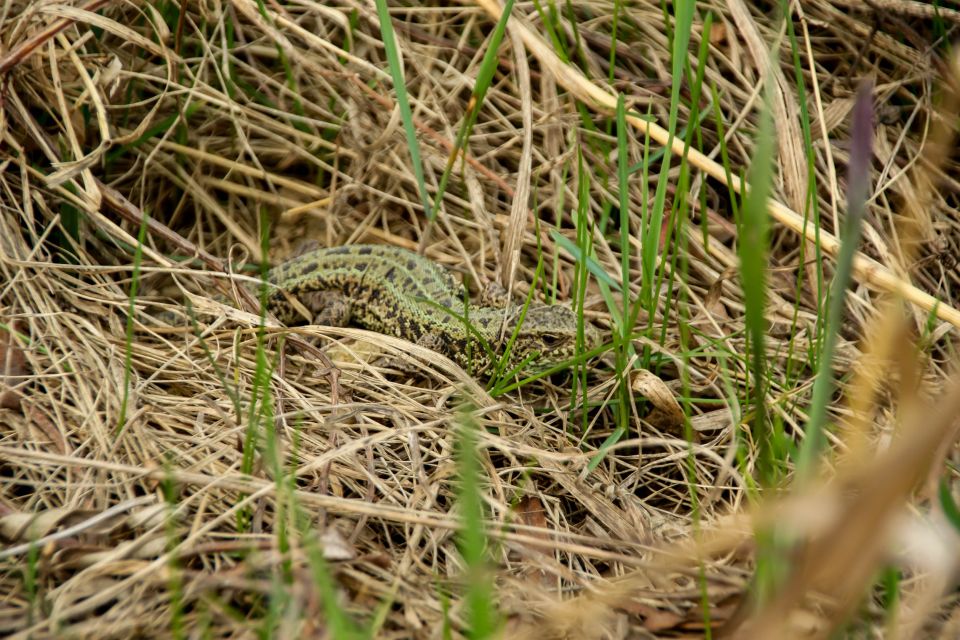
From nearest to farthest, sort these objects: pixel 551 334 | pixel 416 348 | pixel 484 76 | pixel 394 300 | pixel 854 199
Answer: pixel 854 199 < pixel 484 76 < pixel 416 348 < pixel 551 334 < pixel 394 300

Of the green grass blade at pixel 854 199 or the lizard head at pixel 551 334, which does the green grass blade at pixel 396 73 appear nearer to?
the lizard head at pixel 551 334

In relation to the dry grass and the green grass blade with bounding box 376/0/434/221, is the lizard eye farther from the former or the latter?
the green grass blade with bounding box 376/0/434/221

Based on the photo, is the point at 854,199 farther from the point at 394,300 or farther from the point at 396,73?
the point at 394,300

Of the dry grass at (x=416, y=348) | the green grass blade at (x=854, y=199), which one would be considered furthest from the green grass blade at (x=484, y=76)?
the green grass blade at (x=854, y=199)

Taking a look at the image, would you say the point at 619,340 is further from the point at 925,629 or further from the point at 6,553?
the point at 6,553

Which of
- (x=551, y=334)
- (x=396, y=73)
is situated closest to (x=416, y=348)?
(x=551, y=334)

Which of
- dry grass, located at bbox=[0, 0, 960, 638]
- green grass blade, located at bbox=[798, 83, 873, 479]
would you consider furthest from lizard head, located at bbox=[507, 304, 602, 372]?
green grass blade, located at bbox=[798, 83, 873, 479]

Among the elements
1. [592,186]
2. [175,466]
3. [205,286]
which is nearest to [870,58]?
[592,186]
